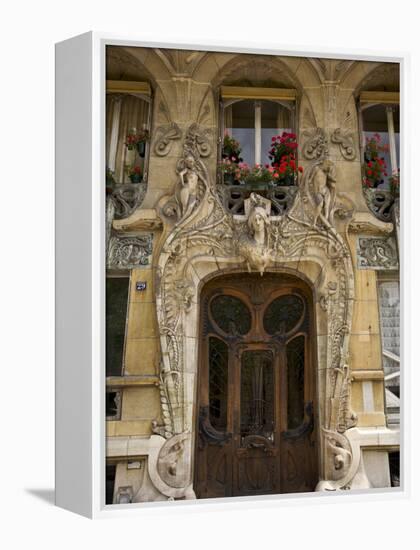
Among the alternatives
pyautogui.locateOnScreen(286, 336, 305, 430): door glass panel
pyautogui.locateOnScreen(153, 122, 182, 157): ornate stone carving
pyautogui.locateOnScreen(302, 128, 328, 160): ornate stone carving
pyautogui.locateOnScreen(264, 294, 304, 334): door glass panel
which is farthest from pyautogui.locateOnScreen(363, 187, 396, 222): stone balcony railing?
pyautogui.locateOnScreen(153, 122, 182, 157): ornate stone carving

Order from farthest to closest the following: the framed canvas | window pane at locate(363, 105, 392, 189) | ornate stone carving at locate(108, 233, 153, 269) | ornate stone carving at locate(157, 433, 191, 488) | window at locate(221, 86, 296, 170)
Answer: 1. window pane at locate(363, 105, 392, 189)
2. window at locate(221, 86, 296, 170)
3. ornate stone carving at locate(157, 433, 191, 488)
4. ornate stone carving at locate(108, 233, 153, 269)
5. the framed canvas

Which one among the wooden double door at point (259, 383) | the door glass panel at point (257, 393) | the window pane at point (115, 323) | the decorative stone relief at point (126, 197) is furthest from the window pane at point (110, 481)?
the decorative stone relief at point (126, 197)

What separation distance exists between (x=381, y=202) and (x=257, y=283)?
1.62 meters

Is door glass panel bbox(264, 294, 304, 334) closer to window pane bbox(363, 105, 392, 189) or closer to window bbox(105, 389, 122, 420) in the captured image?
window pane bbox(363, 105, 392, 189)

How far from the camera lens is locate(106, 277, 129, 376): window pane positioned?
14203 mm

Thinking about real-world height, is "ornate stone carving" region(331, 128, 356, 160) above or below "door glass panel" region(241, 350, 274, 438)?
above

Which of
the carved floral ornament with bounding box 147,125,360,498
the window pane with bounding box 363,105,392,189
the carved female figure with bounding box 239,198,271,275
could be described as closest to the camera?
the carved floral ornament with bounding box 147,125,360,498

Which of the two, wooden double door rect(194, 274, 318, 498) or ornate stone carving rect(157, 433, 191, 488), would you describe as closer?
ornate stone carving rect(157, 433, 191, 488)

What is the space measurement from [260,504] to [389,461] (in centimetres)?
160

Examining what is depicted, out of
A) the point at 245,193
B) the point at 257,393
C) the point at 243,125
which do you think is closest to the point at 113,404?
the point at 257,393

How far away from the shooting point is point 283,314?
49.8 feet

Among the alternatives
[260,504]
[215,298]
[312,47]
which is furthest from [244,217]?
[260,504]

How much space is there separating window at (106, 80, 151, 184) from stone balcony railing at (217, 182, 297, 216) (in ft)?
2.94

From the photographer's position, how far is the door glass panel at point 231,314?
1514 cm
